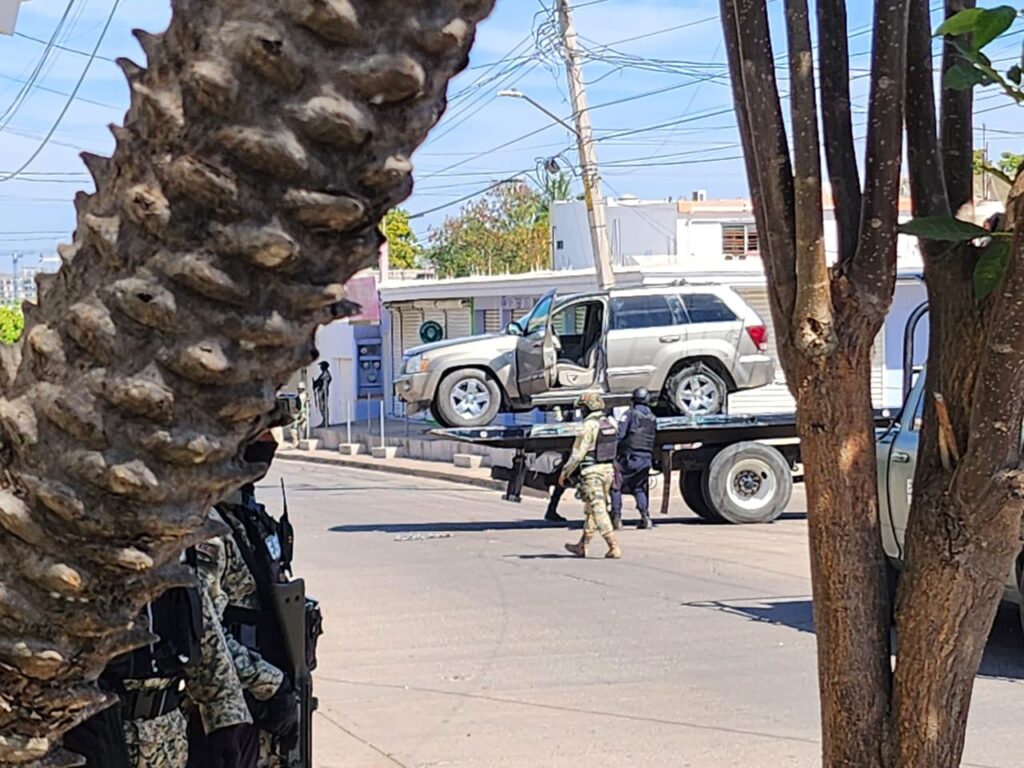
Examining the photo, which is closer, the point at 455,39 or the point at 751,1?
the point at 455,39

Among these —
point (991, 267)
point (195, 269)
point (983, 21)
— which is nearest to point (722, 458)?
point (991, 267)

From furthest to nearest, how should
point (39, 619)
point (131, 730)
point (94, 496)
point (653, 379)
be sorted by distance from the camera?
point (653, 379) < point (131, 730) < point (39, 619) < point (94, 496)

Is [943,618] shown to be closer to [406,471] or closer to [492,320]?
[406,471]

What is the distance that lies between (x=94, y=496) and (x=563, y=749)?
6.01m

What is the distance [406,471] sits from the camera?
27422 mm

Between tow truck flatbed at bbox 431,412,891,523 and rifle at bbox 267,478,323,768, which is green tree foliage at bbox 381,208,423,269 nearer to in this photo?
tow truck flatbed at bbox 431,412,891,523

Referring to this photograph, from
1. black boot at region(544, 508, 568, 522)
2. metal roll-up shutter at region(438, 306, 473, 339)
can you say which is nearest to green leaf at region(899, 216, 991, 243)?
black boot at region(544, 508, 568, 522)

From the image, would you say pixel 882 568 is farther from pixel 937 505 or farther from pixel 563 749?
pixel 563 749

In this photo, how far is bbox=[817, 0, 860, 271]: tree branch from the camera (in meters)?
3.36

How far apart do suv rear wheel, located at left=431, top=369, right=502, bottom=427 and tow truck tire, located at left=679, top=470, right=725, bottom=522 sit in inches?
170

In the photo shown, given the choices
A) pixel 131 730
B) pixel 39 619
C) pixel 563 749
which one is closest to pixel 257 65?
pixel 39 619

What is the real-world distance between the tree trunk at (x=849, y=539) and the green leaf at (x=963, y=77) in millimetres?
602

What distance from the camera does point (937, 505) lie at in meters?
3.16

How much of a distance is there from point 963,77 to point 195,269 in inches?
79.4
